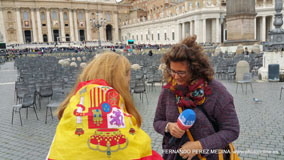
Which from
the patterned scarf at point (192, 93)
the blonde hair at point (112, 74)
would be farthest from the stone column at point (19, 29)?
the patterned scarf at point (192, 93)

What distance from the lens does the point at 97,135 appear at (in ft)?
4.64

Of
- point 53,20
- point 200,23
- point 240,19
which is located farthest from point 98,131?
point 53,20

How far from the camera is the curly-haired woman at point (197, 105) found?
1.81m

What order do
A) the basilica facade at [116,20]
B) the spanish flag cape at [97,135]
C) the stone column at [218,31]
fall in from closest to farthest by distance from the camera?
1. the spanish flag cape at [97,135]
2. the stone column at [218,31]
3. the basilica facade at [116,20]

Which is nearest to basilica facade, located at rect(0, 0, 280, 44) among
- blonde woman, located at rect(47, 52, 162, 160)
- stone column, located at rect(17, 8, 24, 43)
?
stone column, located at rect(17, 8, 24, 43)

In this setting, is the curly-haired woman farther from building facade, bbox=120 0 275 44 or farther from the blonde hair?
building facade, bbox=120 0 275 44

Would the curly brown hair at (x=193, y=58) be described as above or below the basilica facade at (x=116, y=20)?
below

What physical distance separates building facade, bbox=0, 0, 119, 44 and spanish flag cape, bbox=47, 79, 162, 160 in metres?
72.1

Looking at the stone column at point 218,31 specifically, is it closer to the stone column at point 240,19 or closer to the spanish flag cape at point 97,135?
the stone column at point 240,19

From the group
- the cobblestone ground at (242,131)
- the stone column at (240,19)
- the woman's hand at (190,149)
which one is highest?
the stone column at (240,19)

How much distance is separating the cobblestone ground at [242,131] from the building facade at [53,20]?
218 ft

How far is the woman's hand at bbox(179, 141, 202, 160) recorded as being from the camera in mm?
1811

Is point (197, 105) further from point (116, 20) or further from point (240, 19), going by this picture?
point (116, 20)

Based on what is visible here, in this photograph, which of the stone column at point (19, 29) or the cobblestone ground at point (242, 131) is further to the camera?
the stone column at point (19, 29)
